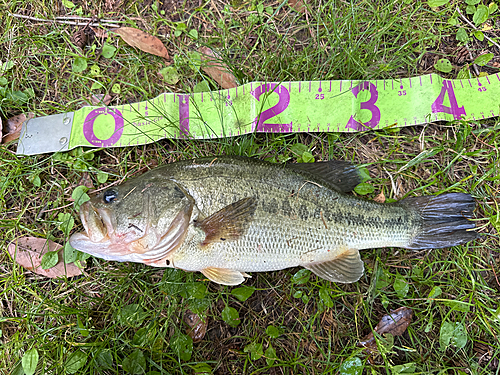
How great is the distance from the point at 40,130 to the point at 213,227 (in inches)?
98.5

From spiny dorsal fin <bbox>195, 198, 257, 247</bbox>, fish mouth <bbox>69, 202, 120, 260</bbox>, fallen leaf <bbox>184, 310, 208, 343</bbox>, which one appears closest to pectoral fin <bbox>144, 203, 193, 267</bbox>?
spiny dorsal fin <bbox>195, 198, 257, 247</bbox>

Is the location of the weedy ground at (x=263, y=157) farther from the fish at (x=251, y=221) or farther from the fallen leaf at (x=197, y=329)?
the fish at (x=251, y=221)

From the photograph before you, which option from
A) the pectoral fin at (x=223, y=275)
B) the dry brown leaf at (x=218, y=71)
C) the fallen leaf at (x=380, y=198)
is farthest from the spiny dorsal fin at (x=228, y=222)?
the dry brown leaf at (x=218, y=71)

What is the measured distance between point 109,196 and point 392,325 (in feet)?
9.69

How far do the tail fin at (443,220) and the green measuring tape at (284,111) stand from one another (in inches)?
34.5

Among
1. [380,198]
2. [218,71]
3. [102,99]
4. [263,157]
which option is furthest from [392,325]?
[102,99]

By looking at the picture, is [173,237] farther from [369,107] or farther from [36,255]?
[369,107]

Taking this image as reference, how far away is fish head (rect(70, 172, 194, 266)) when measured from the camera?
7.50 feet

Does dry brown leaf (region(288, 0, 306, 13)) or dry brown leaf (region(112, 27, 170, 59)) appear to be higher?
dry brown leaf (region(288, 0, 306, 13))

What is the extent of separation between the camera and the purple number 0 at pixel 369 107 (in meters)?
3.09

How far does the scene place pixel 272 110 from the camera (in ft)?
10.3

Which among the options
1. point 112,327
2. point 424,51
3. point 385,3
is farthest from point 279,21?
point 112,327

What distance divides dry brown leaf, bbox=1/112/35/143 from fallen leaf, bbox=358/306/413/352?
445 centimetres

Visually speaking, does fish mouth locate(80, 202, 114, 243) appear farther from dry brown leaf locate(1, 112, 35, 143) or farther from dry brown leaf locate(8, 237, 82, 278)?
dry brown leaf locate(1, 112, 35, 143)
